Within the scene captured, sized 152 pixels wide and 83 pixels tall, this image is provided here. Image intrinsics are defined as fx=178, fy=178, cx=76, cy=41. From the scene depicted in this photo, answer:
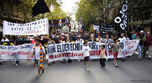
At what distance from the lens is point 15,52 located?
436 inches

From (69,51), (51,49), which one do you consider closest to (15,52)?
(51,49)

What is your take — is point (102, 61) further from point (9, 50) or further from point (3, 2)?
point (3, 2)

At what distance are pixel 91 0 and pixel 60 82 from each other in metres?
30.9

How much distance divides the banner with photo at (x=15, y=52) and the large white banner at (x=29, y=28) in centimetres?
121

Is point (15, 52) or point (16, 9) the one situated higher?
point (16, 9)

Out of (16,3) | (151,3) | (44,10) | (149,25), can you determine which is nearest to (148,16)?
(149,25)

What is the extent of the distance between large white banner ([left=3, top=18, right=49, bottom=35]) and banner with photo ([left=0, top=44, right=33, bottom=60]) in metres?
Result: 1.21

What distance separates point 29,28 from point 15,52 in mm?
1960

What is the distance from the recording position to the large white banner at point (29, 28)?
998 cm

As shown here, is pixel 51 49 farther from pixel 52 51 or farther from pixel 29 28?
pixel 29 28

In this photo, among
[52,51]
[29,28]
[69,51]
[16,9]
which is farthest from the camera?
[16,9]

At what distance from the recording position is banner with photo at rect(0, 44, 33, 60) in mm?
11109

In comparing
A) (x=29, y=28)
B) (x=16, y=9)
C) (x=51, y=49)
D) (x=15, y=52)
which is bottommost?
(x=15, y=52)

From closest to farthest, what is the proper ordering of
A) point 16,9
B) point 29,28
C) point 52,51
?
point 29,28 < point 52,51 < point 16,9
